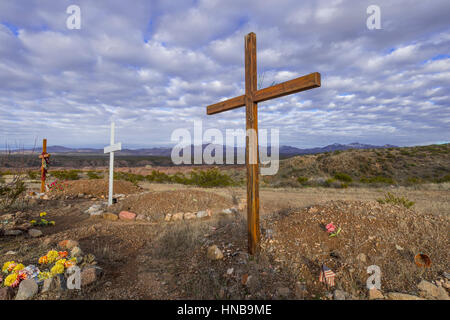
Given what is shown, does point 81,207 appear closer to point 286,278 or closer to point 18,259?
point 18,259

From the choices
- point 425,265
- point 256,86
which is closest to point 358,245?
point 425,265

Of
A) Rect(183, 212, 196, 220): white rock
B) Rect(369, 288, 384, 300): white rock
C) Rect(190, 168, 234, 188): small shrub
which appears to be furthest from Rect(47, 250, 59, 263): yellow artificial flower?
Rect(190, 168, 234, 188): small shrub

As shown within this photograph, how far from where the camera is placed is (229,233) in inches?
190

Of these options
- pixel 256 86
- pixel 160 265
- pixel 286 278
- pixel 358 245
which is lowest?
pixel 160 265

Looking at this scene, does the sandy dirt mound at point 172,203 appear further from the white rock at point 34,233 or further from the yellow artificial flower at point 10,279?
the yellow artificial flower at point 10,279

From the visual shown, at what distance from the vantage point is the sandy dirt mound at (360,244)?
286 cm

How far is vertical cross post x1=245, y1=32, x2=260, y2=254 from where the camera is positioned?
11.7 ft

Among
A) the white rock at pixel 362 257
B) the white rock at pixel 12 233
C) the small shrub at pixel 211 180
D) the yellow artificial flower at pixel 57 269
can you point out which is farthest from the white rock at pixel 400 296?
the small shrub at pixel 211 180

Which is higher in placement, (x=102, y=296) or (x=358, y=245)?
(x=358, y=245)

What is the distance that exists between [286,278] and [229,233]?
1966mm

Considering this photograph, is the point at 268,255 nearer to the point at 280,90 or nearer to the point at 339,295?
the point at 339,295

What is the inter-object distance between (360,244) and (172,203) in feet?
20.3

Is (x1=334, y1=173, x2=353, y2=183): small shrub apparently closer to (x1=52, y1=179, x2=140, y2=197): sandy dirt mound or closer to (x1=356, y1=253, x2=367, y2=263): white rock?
(x1=52, y1=179, x2=140, y2=197): sandy dirt mound

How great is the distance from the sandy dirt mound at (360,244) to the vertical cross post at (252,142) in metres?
0.43
